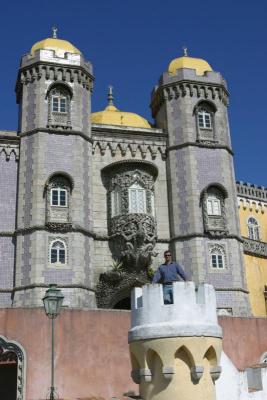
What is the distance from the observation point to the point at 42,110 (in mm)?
28641

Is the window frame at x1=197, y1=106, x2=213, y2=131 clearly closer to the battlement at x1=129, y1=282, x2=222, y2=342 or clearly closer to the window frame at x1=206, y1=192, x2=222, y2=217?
the window frame at x1=206, y1=192, x2=222, y2=217

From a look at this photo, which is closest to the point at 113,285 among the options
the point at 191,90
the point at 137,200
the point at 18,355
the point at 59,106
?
the point at 137,200

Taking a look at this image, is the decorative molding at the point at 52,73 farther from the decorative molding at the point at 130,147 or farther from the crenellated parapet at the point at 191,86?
→ the crenellated parapet at the point at 191,86

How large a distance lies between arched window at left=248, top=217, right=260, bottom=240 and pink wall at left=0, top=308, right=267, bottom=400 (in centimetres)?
2342

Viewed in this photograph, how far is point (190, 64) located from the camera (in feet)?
107

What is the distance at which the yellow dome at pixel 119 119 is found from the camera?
33000 mm

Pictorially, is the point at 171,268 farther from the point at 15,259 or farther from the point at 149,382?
the point at 15,259

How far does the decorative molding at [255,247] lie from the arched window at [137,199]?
32.2ft

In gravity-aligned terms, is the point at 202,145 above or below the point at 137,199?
above

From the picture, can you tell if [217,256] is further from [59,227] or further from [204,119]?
[59,227]

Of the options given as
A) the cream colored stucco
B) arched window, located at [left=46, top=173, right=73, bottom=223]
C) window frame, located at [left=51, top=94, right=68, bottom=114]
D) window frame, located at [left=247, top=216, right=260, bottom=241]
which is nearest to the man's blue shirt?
the cream colored stucco

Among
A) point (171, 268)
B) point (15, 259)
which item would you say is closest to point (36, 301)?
point (15, 259)

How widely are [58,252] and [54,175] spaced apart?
3.90 metres

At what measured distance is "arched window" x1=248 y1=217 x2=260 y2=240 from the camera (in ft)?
131
